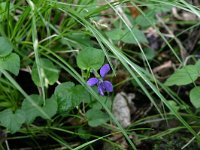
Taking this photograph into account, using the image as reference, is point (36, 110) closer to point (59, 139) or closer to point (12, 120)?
point (12, 120)

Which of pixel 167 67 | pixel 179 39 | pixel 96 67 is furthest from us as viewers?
pixel 179 39

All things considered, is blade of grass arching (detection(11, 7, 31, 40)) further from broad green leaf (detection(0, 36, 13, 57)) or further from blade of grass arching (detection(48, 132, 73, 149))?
blade of grass arching (detection(48, 132, 73, 149))

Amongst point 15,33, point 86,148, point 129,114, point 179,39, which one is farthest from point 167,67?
point 15,33

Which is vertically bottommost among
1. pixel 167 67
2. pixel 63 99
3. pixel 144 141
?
pixel 144 141

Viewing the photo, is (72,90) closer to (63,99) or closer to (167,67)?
(63,99)

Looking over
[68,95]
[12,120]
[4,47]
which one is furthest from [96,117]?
[4,47]

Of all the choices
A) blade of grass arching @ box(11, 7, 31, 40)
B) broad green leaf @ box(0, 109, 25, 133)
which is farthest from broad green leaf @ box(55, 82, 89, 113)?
blade of grass arching @ box(11, 7, 31, 40)

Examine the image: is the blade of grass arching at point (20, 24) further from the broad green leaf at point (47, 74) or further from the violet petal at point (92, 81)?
the violet petal at point (92, 81)
